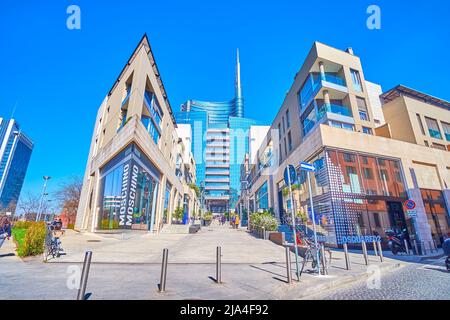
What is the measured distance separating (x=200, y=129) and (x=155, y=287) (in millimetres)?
107238

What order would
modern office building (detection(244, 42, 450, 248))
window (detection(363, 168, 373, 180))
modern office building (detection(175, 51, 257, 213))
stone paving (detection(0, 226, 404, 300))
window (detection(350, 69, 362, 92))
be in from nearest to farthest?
stone paving (detection(0, 226, 404, 300))
modern office building (detection(244, 42, 450, 248))
window (detection(363, 168, 373, 180))
window (detection(350, 69, 362, 92))
modern office building (detection(175, 51, 257, 213))

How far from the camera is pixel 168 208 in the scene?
27641mm

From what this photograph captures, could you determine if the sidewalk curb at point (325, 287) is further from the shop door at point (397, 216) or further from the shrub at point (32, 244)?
the shop door at point (397, 216)

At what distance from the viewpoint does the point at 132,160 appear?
51.4 feet

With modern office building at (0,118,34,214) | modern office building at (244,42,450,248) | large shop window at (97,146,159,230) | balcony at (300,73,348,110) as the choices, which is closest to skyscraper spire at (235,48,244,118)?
modern office building at (0,118,34,214)

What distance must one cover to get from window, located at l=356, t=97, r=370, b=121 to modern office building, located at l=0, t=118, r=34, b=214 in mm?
131408

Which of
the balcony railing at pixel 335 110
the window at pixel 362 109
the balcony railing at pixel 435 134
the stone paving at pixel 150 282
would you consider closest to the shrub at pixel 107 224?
the stone paving at pixel 150 282

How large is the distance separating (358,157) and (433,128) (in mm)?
15584

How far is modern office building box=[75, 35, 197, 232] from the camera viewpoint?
50.3ft

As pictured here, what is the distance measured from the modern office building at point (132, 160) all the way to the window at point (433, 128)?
29591mm

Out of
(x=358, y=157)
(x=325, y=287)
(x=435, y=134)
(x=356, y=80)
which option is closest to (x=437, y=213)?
(x=358, y=157)

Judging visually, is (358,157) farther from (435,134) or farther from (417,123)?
(435,134)

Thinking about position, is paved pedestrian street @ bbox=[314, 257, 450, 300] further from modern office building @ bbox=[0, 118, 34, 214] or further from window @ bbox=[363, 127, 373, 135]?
modern office building @ bbox=[0, 118, 34, 214]
